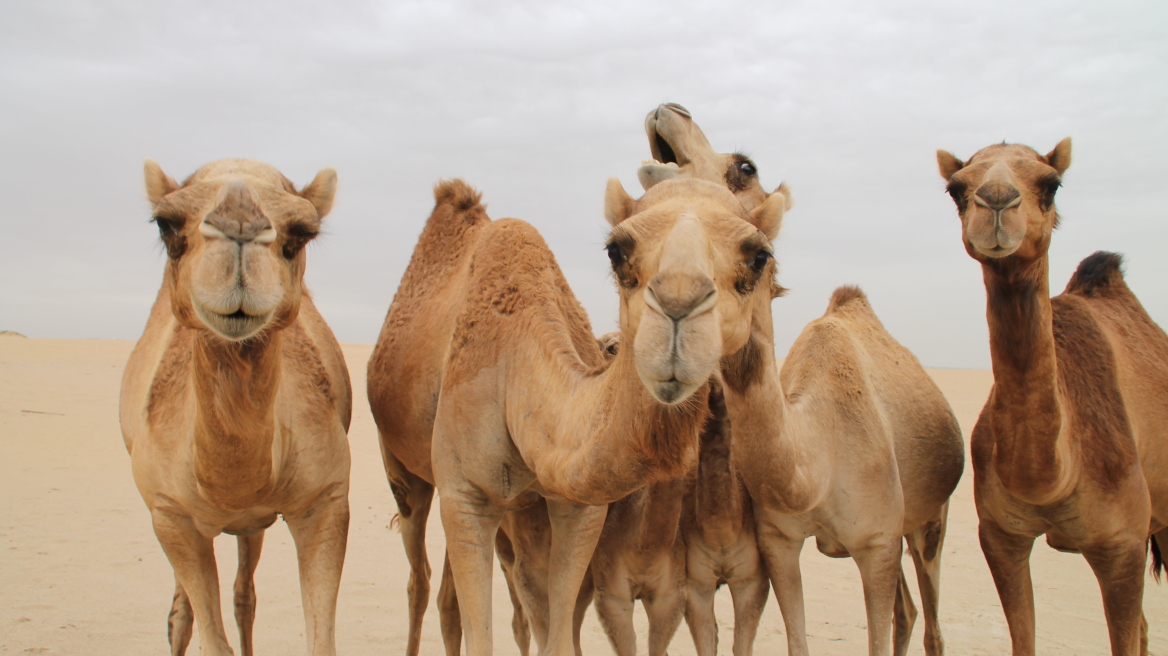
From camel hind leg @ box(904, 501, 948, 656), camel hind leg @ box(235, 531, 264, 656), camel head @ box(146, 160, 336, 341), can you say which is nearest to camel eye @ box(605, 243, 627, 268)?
camel head @ box(146, 160, 336, 341)

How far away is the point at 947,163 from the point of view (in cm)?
470

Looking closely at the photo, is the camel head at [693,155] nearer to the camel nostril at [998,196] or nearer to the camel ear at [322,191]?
the camel nostril at [998,196]

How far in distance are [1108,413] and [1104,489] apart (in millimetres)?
475

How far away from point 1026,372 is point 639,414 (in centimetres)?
248

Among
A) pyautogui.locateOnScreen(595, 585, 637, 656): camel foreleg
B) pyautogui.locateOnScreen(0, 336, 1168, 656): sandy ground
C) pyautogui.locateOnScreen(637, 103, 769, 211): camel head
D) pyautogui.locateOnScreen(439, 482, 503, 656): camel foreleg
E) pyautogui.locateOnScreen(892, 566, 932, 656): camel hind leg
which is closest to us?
pyautogui.locateOnScreen(439, 482, 503, 656): camel foreleg

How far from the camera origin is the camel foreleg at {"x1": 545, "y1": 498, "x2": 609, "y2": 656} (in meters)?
4.04

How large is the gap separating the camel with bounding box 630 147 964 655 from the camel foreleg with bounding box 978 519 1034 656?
1.70 ft

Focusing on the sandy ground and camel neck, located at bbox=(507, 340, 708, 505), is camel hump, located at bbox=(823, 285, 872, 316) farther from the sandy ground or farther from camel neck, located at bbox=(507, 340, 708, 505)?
camel neck, located at bbox=(507, 340, 708, 505)

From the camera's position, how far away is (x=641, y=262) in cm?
265

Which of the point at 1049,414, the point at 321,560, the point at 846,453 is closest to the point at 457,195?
the point at 321,560

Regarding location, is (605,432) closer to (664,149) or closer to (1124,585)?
(664,149)

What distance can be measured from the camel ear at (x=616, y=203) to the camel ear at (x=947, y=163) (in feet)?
7.69

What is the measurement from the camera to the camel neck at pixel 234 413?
10.9 ft

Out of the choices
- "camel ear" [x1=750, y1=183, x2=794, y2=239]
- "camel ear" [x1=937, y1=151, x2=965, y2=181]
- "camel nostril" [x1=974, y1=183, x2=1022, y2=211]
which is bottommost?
"camel ear" [x1=750, y1=183, x2=794, y2=239]
